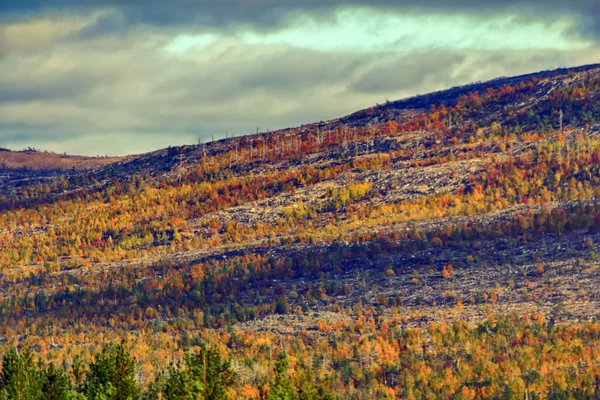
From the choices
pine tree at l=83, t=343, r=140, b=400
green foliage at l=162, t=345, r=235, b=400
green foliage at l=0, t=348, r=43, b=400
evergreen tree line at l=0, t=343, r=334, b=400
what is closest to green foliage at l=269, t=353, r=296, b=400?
evergreen tree line at l=0, t=343, r=334, b=400

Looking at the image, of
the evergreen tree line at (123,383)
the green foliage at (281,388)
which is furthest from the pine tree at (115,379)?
the green foliage at (281,388)

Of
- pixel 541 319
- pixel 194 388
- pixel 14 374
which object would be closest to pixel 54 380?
pixel 14 374

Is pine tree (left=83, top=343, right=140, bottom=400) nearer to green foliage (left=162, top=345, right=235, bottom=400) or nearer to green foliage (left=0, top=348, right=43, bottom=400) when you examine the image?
green foliage (left=162, top=345, right=235, bottom=400)

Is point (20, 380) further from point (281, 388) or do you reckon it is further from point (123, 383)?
point (281, 388)

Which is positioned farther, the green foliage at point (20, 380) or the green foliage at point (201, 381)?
the green foliage at point (20, 380)

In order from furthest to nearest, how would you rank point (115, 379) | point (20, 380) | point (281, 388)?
point (115, 379), point (20, 380), point (281, 388)

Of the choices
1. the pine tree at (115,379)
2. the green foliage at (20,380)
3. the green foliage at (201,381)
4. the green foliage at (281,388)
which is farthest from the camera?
the pine tree at (115,379)

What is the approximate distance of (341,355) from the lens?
191 meters

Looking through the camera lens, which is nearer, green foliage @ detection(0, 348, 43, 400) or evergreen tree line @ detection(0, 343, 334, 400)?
evergreen tree line @ detection(0, 343, 334, 400)

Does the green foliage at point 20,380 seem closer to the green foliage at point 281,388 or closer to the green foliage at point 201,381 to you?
the green foliage at point 201,381

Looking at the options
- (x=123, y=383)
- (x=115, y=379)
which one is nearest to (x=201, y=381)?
(x=123, y=383)

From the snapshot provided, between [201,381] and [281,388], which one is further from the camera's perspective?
[201,381]

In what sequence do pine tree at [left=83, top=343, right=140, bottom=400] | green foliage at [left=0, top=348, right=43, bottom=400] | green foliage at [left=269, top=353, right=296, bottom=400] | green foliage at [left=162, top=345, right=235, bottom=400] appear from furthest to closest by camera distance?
1. pine tree at [left=83, top=343, right=140, bottom=400]
2. green foliage at [left=0, top=348, right=43, bottom=400]
3. green foliage at [left=162, top=345, right=235, bottom=400]
4. green foliage at [left=269, top=353, right=296, bottom=400]

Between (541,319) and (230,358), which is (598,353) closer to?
(541,319)
